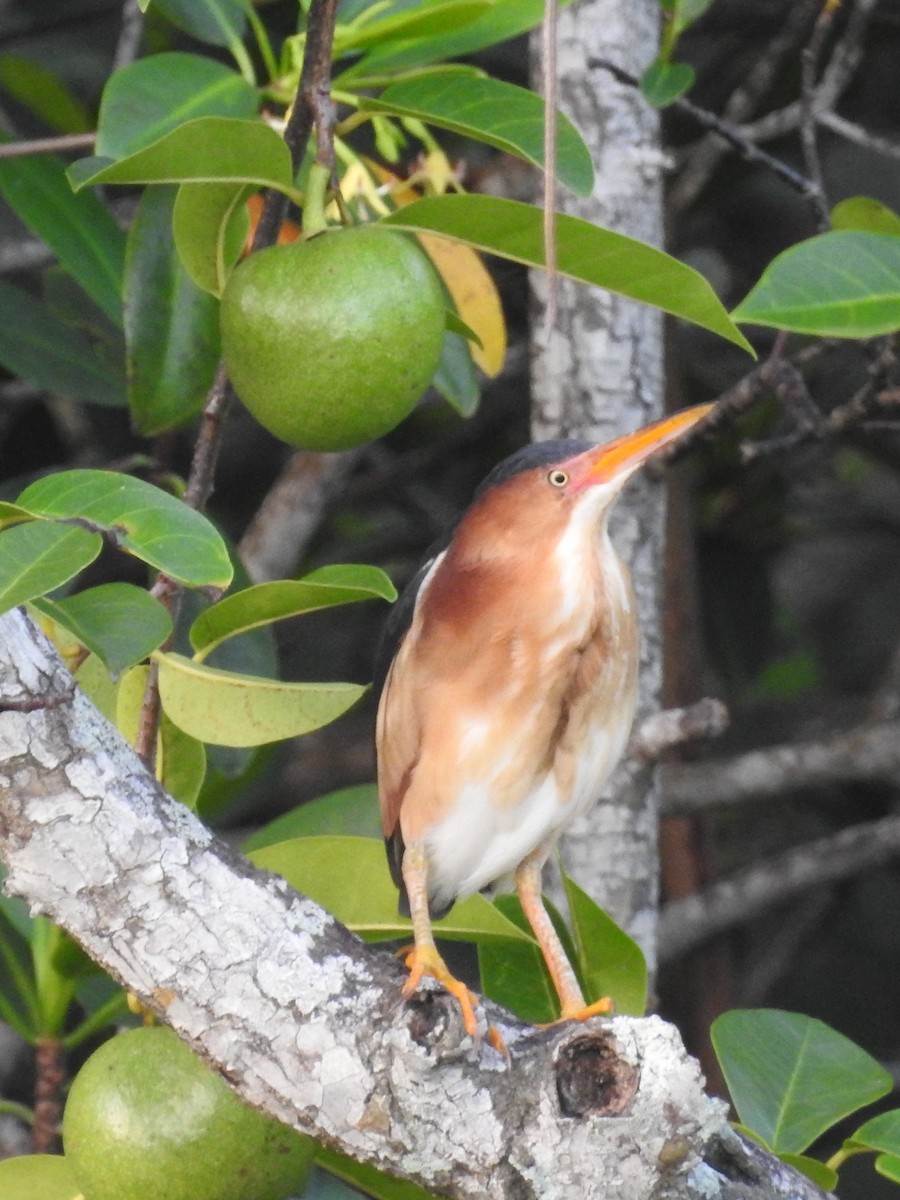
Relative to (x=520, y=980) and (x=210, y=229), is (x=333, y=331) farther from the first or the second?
(x=520, y=980)

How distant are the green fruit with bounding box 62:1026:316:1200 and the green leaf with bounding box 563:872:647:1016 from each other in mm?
417

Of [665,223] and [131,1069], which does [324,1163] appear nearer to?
[131,1069]

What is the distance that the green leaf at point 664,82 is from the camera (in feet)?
7.18

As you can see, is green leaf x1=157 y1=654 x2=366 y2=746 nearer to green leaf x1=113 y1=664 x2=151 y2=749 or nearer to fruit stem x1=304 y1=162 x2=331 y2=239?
green leaf x1=113 y1=664 x2=151 y2=749

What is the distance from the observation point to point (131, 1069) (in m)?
1.58

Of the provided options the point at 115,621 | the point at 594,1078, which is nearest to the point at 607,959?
the point at 594,1078

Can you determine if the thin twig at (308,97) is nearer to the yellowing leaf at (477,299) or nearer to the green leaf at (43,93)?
the yellowing leaf at (477,299)


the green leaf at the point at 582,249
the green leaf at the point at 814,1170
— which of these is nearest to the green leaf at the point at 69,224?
the green leaf at the point at 582,249

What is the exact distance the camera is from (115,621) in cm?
147

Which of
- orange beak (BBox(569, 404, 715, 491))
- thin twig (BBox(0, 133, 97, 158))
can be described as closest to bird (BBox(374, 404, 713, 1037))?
orange beak (BBox(569, 404, 715, 491))

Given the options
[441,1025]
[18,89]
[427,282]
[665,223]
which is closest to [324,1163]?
[441,1025]

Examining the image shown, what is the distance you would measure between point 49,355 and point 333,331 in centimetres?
109

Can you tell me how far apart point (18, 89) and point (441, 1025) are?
178 cm

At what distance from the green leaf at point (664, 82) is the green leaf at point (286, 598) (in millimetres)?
A: 949
